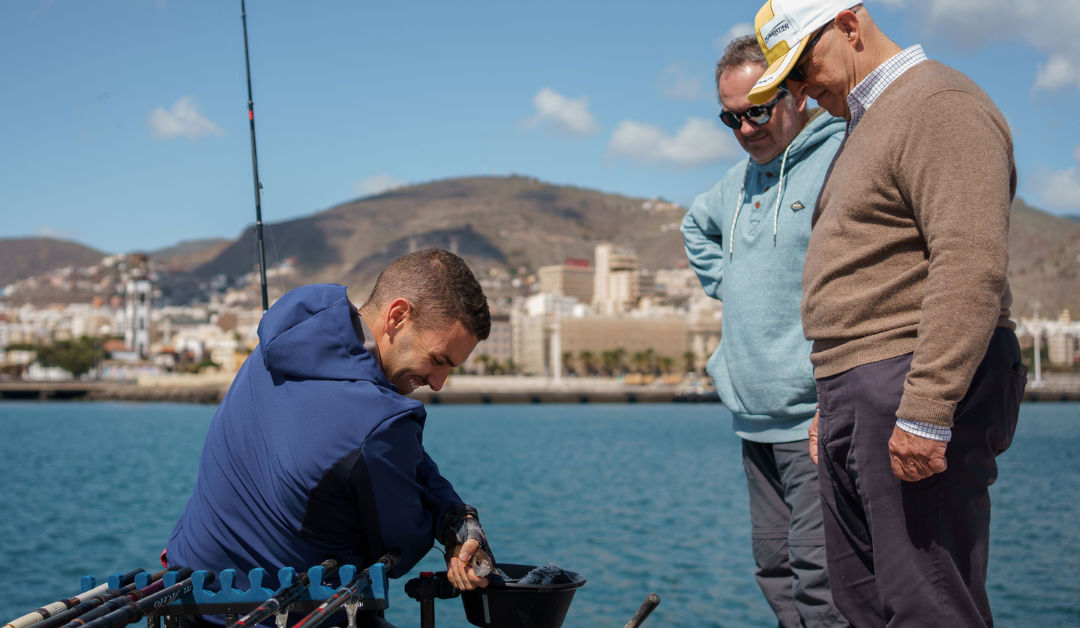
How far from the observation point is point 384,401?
1.86 metres

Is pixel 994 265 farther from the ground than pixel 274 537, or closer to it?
farther from the ground

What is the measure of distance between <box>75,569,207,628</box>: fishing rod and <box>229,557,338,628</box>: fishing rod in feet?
Result: 0.54

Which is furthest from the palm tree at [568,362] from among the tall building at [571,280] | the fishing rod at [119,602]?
the fishing rod at [119,602]

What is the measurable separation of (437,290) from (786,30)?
1.06 meters

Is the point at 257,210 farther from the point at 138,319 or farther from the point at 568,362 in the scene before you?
the point at 138,319

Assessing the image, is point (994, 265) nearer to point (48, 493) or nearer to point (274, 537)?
point (274, 537)

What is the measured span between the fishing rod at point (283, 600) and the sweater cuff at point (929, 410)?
1.27 m

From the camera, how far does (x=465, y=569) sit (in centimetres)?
202

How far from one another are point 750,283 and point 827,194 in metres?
0.91

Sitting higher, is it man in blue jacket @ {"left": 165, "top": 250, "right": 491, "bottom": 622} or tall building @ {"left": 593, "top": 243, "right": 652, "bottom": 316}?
tall building @ {"left": 593, "top": 243, "right": 652, "bottom": 316}

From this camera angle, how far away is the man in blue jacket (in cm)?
185

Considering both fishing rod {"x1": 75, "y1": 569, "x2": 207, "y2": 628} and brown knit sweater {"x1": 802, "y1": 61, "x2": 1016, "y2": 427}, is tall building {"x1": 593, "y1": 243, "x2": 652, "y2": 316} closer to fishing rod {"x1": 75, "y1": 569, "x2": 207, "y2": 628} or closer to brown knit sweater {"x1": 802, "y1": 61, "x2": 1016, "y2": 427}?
brown knit sweater {"x1": 802, "y1": 61, "x2": 1016, "y2": 427}

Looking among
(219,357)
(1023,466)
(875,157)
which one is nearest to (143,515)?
(875,157)

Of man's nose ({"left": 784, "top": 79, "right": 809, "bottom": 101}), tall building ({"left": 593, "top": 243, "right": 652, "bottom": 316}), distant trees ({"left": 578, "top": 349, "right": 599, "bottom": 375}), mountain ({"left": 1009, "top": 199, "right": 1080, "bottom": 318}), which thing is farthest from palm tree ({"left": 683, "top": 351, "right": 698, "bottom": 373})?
man's nose ({"left": 784, "top": 79, "right": 809, "bottom": 101})
